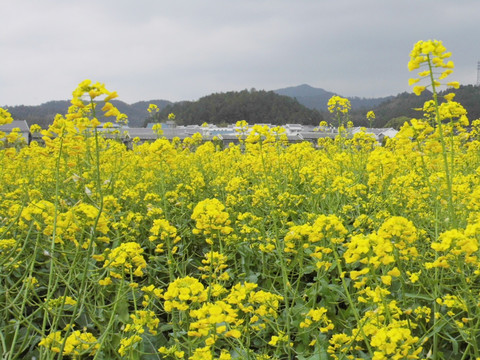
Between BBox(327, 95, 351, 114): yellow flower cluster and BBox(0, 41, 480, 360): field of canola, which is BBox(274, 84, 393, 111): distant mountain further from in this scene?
BBox(0, 41, 480, 360): field of canola

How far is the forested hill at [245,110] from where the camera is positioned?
53.0 metres

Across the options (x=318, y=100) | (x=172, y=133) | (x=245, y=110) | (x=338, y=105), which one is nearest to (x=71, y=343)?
(x=338, y=105)

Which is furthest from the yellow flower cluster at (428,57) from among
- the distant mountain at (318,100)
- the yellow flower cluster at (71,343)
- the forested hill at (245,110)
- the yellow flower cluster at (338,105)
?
the distant mountain at (318,100)

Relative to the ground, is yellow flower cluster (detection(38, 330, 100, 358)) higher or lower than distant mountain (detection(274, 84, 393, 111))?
lower

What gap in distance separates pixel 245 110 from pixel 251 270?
5286 cm

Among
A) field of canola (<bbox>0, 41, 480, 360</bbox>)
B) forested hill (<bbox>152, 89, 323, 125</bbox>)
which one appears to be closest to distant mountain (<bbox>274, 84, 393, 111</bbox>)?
forested hill (<bbox>152, 89, 323, 125</bbox>)

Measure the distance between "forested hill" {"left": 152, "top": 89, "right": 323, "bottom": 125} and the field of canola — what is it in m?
48.7

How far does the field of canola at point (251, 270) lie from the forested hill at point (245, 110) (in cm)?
4870

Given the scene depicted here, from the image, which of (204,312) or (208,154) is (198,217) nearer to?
(204,312)

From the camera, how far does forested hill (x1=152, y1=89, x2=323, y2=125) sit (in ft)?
174

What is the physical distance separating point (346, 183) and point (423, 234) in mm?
1153

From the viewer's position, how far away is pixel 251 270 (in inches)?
123

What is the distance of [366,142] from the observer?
23.2ft

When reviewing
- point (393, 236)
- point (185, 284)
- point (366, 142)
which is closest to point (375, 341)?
point (393, 236)
